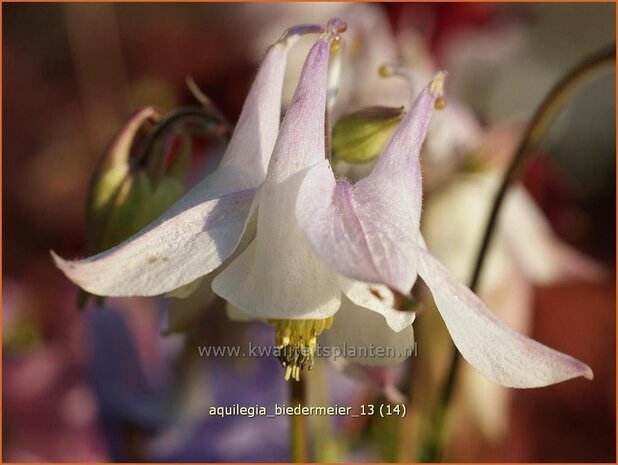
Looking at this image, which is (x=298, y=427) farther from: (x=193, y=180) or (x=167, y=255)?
(x=193, y=180)

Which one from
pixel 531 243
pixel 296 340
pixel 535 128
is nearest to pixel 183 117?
pixel 296 340

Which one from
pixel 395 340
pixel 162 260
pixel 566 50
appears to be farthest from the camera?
pixel 566 50

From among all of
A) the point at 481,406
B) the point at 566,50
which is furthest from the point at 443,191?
the point at 566,50

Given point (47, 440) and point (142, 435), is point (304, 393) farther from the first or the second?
point (47, 440)

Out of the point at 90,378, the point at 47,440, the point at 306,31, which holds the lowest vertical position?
the point at 47,440

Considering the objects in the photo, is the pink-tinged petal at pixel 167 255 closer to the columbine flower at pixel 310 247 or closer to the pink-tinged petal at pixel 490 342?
the columbine flower at pixel 310 247

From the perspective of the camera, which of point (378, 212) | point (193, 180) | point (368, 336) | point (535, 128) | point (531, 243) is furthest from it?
point (193, 180)
